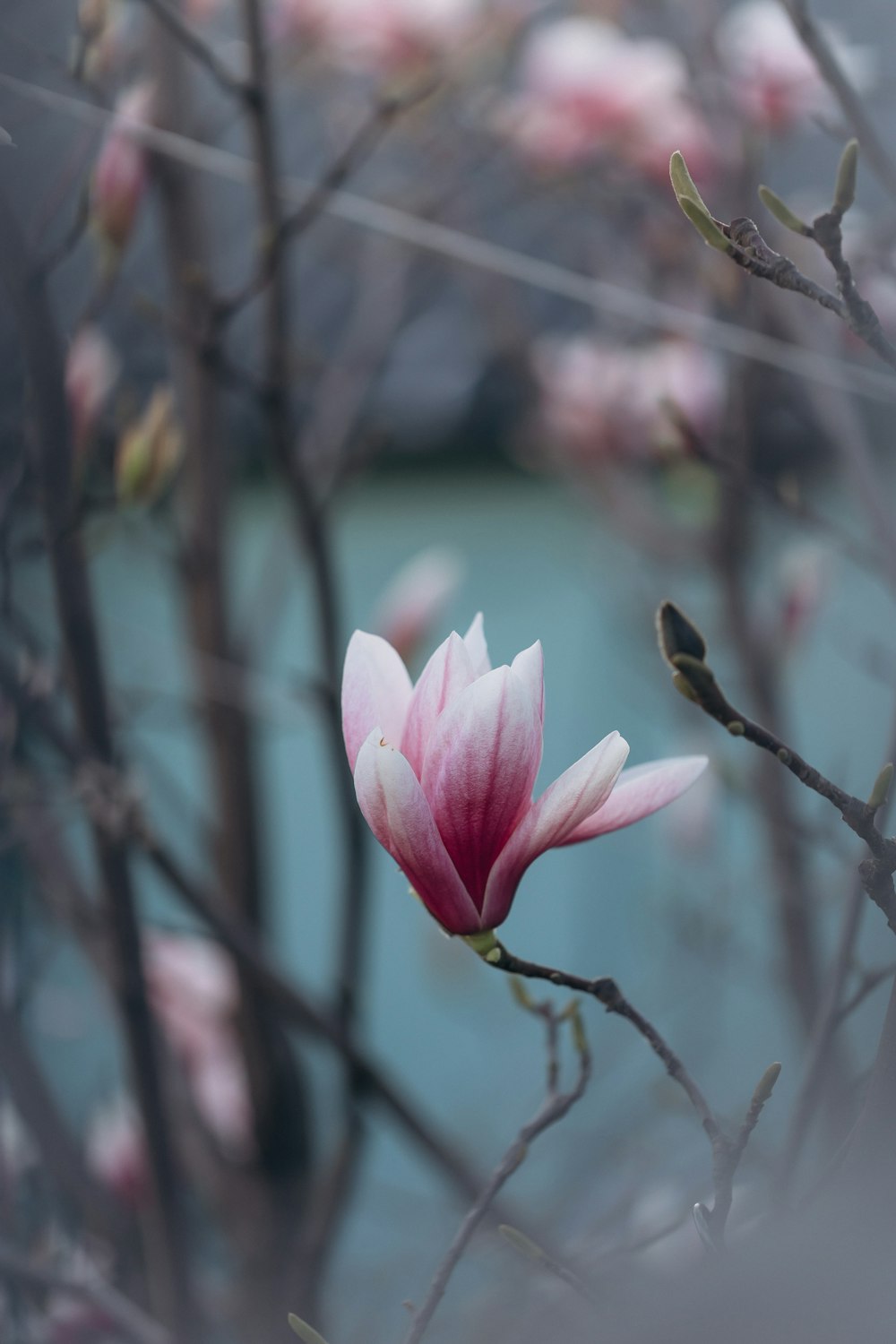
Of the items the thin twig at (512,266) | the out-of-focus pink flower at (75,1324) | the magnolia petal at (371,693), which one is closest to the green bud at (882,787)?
the magnolia petal at (371,693)

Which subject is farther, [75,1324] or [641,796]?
[75,1324]

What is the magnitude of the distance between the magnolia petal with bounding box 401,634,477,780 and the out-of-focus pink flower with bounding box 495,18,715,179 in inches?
29.8

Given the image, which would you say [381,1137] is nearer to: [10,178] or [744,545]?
[744,545]

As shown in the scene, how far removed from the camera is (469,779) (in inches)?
9.8

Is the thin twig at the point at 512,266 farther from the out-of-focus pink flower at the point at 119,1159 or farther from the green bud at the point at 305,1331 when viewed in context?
the out-of-focus pink flower at the point at 119,1159

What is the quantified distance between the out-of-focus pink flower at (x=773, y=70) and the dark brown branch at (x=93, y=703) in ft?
2.00

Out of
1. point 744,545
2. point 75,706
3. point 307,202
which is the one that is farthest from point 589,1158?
point 307,202

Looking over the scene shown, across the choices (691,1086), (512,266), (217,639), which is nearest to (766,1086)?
(691,1086)

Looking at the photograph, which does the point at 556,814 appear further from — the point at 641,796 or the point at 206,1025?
the point at 206,1025

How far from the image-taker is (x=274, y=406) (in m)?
0.64

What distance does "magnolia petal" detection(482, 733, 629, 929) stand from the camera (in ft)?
0.79

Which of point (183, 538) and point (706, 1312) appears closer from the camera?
point (706, 1312)

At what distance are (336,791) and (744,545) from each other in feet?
1.77

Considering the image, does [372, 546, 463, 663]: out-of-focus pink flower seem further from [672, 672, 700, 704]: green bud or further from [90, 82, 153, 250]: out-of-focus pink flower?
[672, 672, 700, 704]: green bud
